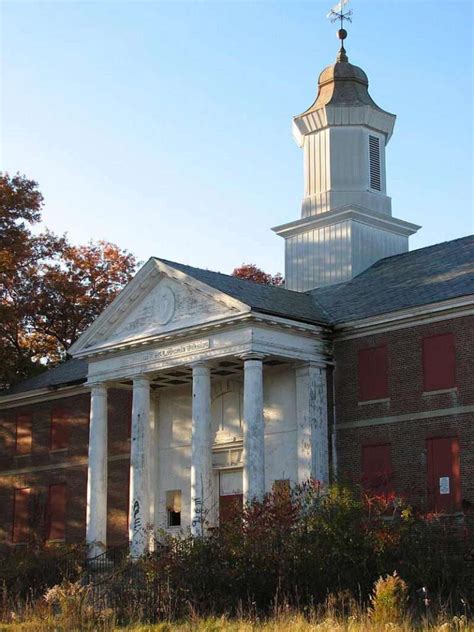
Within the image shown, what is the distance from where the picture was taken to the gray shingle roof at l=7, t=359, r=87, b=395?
147 feet

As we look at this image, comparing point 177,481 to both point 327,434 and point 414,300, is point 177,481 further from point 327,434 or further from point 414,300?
point 414,300

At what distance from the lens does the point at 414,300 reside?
110ft

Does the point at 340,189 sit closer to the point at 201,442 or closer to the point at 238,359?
the point at 238,359

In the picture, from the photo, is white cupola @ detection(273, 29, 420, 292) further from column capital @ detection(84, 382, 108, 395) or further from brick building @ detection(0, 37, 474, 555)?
column capital @ detection(84, 382, 108, 395)

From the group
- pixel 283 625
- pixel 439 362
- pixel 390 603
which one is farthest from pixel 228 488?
pixel 283 625

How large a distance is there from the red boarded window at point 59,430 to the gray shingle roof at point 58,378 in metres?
1.30

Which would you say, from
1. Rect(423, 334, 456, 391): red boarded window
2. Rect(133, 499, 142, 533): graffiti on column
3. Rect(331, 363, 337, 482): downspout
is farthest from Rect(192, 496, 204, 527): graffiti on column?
Rect(423, 334, 456, 391): red boarded window

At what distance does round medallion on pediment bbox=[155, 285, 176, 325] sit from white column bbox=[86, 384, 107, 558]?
4.02 m

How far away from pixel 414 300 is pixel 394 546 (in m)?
10.3

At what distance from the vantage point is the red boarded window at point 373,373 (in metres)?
34.1

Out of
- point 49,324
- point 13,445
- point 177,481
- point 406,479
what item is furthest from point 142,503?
point 49,324

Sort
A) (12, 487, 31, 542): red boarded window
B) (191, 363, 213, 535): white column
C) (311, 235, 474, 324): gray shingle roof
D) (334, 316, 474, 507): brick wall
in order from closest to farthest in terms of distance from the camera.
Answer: (334, 316, 474, 507): brick wall → (311, 235, 474, 324): gray shingle roof → (191, 363, 213, 535): white column → (12, 487, 31, 542): red boarded window

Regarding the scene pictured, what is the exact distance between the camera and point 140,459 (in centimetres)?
3769

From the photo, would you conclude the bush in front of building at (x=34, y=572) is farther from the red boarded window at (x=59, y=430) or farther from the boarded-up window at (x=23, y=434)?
the boarded-up window at (x=23, y=434)
